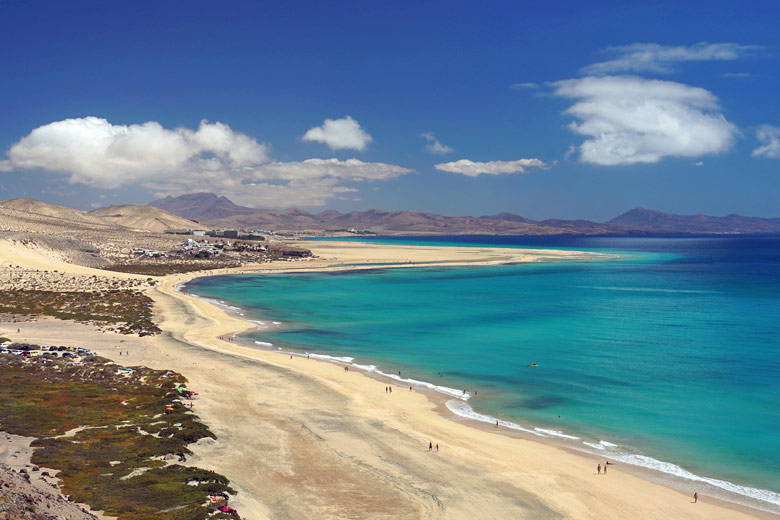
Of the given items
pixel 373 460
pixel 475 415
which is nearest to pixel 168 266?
pixel 475 415

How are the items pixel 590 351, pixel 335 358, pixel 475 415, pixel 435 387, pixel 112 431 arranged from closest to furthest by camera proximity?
pixel 112 431 < pixel 475 415 < pixel 435 387 < pixel 335 358 < pixel 590 351

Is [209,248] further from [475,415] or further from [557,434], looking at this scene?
[557,434]

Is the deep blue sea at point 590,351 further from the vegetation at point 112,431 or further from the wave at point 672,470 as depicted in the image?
the vegetation at point 112,431

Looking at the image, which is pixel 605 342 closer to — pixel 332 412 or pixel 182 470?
pixel 332 412

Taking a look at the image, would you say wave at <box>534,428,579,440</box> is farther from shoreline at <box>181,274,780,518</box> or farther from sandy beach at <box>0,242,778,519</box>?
sandy beach at <box>0,242,778,519</box>

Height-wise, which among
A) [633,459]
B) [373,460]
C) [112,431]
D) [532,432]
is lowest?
[373,460]

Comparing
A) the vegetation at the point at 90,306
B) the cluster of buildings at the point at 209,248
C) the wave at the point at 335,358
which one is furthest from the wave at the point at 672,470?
the cluster of buildings at the point at 209,248

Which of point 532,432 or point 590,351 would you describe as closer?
point 532,432
